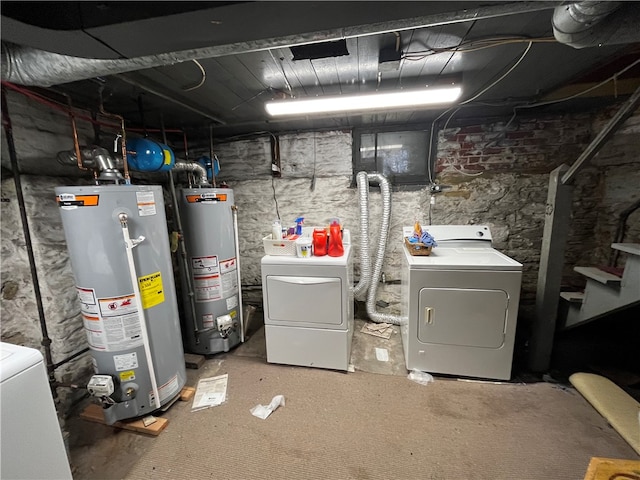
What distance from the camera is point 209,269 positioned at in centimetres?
214

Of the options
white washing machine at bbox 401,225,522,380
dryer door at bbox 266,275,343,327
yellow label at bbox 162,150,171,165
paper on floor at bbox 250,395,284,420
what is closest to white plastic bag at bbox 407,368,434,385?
white washing machine at bbox 401,225,522,380

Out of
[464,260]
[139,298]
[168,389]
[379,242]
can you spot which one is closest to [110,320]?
[139,298]

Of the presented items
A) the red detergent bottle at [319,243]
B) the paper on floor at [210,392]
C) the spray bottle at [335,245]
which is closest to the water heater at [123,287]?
the paper on floor at [210,392]

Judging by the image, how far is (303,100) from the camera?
171 centimetres

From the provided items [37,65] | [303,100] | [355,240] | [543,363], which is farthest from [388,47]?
[543,363]

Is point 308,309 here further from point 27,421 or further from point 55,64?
point 55,64

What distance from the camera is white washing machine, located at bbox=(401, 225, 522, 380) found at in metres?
1.75

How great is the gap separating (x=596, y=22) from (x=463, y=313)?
162 cm

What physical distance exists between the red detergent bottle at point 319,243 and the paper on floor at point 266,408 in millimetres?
1083

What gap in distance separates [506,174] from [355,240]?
1639 millimetres

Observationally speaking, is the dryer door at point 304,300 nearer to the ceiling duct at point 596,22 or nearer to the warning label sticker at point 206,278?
the warning label sticker at point 206,278

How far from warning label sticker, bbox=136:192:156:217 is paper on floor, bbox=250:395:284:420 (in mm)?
1463

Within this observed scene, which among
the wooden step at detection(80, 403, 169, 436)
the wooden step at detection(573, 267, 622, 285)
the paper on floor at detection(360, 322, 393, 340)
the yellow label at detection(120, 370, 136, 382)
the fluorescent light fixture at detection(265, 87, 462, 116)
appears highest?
the fluorescent light fixture at detection(265, 87, 462, 116)

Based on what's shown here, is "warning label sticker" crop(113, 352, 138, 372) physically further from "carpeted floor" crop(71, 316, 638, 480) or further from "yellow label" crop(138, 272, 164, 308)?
"carpeted floor" crop(71, 316, 638, 480)
